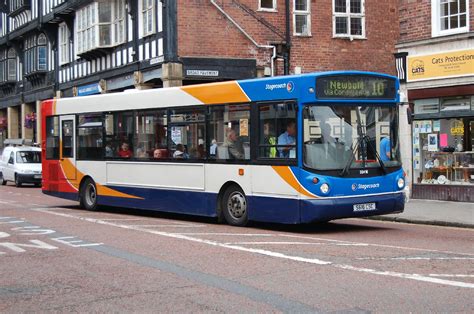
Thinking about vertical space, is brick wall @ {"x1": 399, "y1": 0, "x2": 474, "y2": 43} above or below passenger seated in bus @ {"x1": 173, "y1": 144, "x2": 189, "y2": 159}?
above

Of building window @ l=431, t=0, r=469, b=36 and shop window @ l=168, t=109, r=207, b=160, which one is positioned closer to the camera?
shop window @ l=168, t=109, r=207, b=160

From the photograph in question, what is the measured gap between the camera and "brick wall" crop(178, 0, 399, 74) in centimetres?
2575

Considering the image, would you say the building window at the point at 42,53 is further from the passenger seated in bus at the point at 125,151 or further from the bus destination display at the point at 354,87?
the bus destination display at the point at 354,87

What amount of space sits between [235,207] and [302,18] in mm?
16279

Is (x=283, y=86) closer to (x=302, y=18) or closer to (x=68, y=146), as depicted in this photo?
(x=68, y=146)

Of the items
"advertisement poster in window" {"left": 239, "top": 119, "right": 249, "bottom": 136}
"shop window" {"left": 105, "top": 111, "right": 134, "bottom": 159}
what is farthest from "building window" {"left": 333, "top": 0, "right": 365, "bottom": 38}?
"advertisement poster in window" {"left": 239, "top": 119, "right": 249, "bottom": 136}

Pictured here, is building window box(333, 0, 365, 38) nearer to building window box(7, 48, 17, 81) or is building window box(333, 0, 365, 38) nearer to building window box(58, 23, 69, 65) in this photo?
building window box(58, 23, 69, 65)

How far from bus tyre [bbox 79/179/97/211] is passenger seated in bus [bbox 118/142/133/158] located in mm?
1614

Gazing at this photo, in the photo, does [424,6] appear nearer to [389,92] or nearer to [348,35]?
[389,92]

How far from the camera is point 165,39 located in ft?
83.8

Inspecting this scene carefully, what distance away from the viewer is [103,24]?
31.3 m

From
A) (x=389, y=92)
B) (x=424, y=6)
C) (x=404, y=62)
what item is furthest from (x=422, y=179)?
(x=389, y=92)

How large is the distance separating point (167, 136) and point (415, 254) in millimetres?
6858

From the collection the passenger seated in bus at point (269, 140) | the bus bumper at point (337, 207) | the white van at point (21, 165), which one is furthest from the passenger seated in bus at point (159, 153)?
the white van at point (21, 165)
